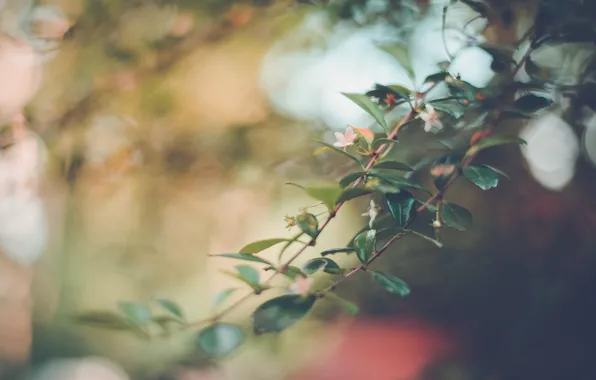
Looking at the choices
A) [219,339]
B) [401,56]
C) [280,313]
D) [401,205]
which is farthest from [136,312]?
[401,56]

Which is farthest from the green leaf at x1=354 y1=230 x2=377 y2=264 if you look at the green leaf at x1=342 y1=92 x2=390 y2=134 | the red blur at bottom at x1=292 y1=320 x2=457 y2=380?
the red blur at bottom at x1=292 y1=320 x2=457 y2=380

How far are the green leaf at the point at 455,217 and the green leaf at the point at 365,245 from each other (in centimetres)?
10

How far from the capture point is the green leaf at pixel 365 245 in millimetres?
446

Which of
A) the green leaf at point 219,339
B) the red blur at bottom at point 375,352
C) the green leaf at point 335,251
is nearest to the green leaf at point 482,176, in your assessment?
the green leaf at point 335,251

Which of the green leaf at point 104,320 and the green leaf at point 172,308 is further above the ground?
the green leaf at point 104,320

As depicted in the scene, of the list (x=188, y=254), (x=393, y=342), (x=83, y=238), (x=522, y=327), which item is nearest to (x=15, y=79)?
(x=188, y=254)

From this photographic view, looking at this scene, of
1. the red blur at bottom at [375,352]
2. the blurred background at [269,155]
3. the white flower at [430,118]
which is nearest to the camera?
the white flower at [430,118]

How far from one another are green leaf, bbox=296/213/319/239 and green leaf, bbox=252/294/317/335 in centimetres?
6

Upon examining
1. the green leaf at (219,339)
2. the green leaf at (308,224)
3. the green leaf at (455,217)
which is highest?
the green leaf at (308,224)

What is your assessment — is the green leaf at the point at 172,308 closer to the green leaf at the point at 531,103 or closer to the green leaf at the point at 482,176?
the green leaf at the point at 482,176

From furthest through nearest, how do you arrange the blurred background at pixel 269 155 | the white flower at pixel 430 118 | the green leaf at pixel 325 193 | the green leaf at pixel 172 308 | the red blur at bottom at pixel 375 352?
the red blur at bottom at pixel 375 352
the blurred background at pixel 269 155
the green leaf at pixel 172 308
the white flower at pixel 430 118
the green leaf at pixel 325 193

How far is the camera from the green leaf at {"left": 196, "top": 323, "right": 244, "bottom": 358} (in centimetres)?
46

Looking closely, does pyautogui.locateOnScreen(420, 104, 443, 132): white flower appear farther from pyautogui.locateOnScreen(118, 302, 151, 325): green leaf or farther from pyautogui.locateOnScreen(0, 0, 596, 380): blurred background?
pyautogui.locateOnScreen(118, 302, 151, 325): green leaf

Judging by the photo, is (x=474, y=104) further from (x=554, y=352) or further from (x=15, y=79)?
(x=15, y=79)
